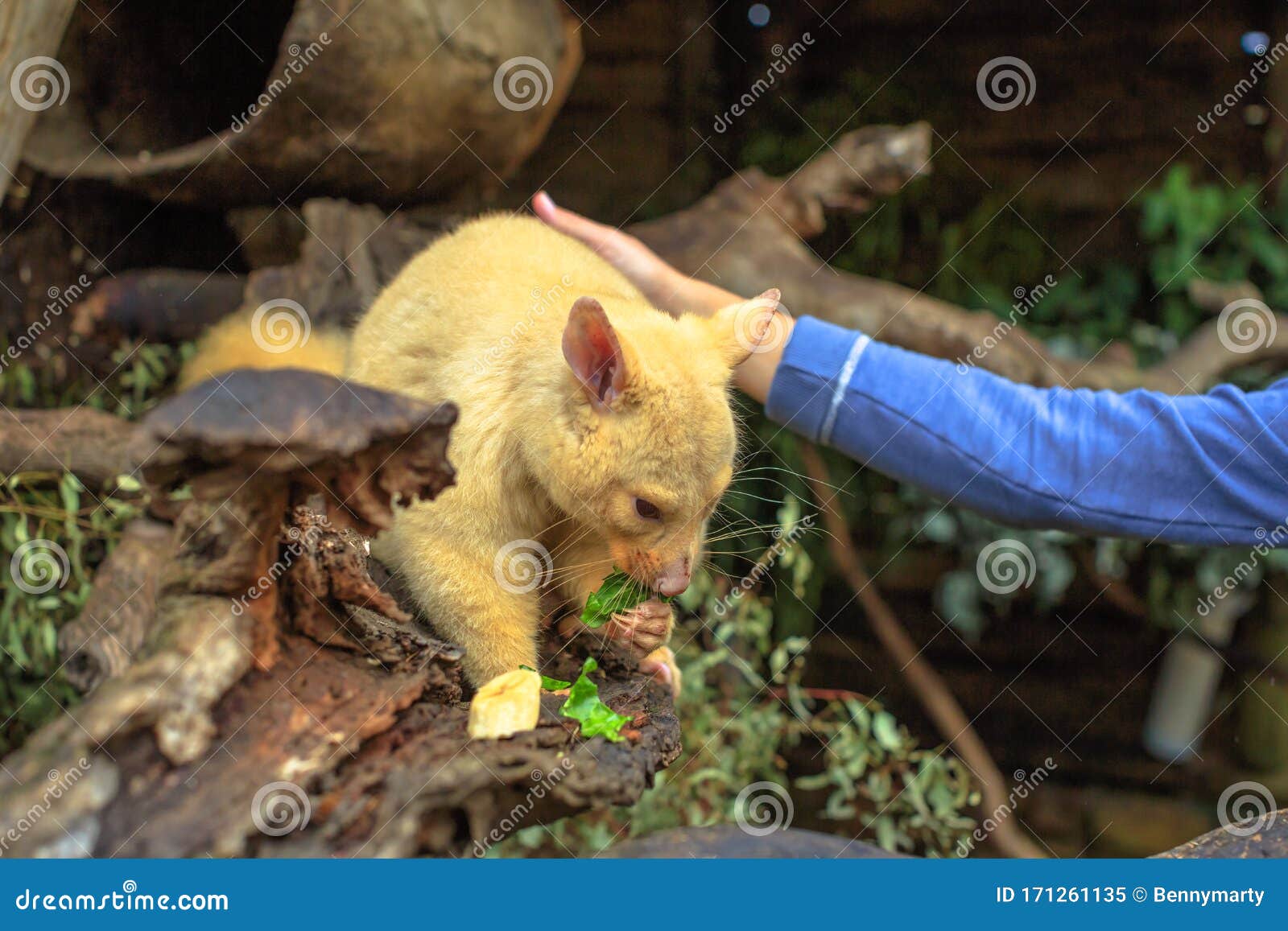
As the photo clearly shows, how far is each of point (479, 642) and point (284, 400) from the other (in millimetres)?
973

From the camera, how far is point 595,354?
2223 millimetres

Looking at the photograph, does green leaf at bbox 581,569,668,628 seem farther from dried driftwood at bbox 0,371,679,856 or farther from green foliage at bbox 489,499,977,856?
green foliage at bbox 489,499,977,856

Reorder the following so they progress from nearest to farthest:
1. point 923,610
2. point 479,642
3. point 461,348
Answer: point 479,642
point 461,348
point 923,610

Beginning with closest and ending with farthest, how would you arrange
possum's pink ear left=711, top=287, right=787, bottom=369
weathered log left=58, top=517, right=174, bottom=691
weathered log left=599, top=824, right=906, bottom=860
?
1. weathered log left=58, top=517, right=174, bottom=691
2. weathered log left=599, top=824, right=906, bottom=860
3. possum's pink ear left=711, top=287, right=787, bottom=369

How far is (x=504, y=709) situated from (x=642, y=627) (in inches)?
26.4

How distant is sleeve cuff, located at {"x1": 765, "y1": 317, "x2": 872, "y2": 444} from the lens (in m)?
3.30

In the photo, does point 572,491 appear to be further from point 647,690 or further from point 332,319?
point 332,319

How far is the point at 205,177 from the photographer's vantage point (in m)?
4.09

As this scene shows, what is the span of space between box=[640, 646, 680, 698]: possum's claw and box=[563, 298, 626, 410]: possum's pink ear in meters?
0.66

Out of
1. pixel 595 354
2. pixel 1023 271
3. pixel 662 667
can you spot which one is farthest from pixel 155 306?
pixel 1023 271

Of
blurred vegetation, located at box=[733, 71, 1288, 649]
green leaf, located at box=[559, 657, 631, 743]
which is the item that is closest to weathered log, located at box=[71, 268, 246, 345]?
blurred vegetation, located at box=[733, 71, 1288, 649]

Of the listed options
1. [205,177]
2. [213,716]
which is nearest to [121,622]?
[213,716]

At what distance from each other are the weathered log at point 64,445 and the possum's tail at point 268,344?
32 centimetres

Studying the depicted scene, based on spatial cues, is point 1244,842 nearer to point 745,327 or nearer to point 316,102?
point 745,327
